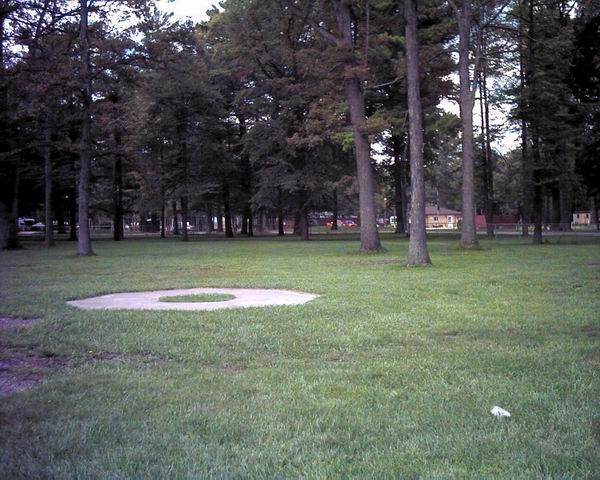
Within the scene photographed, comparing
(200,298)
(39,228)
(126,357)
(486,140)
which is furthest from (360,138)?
(39,228)

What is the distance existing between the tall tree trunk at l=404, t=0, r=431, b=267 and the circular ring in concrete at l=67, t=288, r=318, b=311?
6.53m

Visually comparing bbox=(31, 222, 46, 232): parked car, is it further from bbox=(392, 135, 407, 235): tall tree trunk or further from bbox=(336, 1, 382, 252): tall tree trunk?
bbox=(336, 1, 382, 252): tall tree trunk

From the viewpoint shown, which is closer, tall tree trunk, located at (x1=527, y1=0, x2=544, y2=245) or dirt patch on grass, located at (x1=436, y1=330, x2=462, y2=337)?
dirt patch on grass, located at (x1=436, y1=330, x2=462, y2=337)

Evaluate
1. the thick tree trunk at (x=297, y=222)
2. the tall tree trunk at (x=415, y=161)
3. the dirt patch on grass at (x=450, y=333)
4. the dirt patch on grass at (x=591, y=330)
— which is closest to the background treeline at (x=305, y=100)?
the tall tree trunk at (x=415, y=161)

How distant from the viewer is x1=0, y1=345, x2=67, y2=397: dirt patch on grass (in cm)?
555

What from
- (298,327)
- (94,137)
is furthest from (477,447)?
(94,137)

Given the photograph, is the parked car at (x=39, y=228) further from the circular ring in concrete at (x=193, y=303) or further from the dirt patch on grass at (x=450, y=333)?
the dirt patch on grass at (x=450, y=333)

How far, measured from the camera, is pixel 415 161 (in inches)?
723

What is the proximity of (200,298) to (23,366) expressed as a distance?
16.6 feet

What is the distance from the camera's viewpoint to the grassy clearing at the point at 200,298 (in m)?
11.0

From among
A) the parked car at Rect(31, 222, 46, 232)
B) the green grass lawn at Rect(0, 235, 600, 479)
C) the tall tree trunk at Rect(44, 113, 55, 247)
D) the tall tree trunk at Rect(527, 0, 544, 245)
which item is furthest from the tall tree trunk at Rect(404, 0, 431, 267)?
the parked car at Rect(31, 222, 46, 232)

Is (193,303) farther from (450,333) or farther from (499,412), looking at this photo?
(499,412)

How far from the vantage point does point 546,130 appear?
96.4 feet

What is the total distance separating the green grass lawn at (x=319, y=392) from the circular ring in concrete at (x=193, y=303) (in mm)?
589
